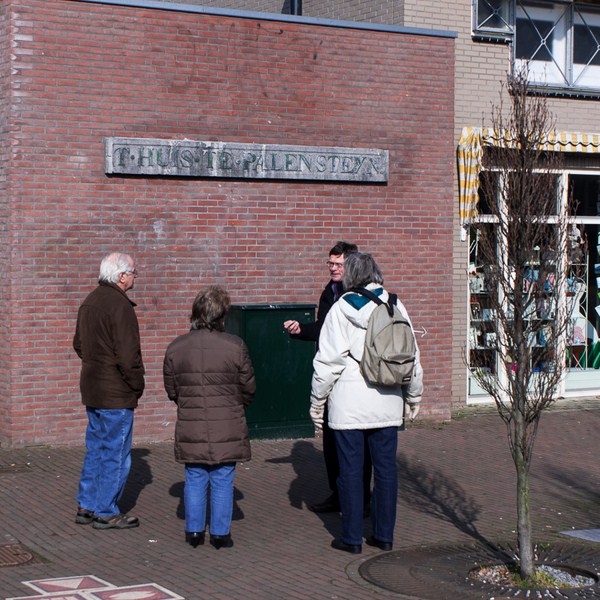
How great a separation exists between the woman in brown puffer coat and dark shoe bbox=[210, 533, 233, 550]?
112 mm

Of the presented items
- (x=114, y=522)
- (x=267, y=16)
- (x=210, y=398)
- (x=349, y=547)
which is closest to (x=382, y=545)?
(x=349, y=547)

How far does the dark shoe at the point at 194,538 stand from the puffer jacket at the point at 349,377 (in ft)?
3.80

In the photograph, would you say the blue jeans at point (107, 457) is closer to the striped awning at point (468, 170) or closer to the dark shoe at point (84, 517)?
the dark shoe at point (84, 517)

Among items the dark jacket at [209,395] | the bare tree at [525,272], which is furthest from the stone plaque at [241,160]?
the bare tree at [525,272]

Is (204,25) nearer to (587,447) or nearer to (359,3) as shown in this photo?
(359,3)

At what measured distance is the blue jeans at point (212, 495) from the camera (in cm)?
736

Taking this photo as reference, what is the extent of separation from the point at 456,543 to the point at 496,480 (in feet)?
7.49

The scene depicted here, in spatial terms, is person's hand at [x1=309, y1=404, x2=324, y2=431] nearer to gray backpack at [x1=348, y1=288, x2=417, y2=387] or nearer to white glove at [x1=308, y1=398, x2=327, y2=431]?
white glove at [x1=308, y1=398, x2=327, y2=431]

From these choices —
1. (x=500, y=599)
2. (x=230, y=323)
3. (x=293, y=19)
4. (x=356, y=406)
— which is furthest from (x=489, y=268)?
(x=293, y=19)

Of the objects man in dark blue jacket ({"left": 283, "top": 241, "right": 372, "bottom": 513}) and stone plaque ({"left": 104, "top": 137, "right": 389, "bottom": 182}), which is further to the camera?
stone plaque ({"left": 104, "top": 137, "right": 389, "bottom": 182})

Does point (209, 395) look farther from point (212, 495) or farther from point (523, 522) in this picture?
point (523, 522)

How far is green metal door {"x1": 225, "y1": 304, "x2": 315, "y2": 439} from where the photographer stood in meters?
11.5

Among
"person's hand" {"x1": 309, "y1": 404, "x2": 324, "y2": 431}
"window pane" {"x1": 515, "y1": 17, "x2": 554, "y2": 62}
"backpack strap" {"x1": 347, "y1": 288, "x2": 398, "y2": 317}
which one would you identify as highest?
"window pane" {"x1": 515, "y1": 17, "x2": 554, "y2": 62}

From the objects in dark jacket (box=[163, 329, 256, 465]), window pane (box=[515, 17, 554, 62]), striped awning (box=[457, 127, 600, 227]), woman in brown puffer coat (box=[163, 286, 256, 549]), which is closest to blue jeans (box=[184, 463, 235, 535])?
woman in brown puffer coat (box=[163, 286, 256, 549])
